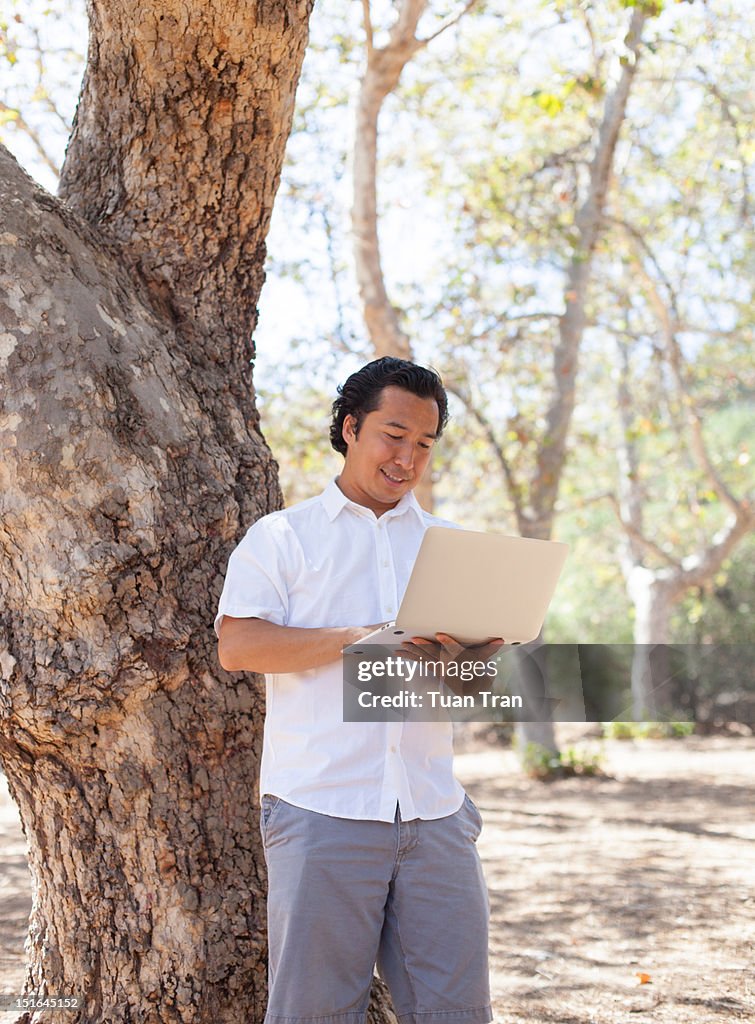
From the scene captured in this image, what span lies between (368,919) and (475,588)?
0.74 metres

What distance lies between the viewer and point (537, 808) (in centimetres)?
862

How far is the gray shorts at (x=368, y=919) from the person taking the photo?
7.27 feet

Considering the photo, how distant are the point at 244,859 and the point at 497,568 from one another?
120 centimetres

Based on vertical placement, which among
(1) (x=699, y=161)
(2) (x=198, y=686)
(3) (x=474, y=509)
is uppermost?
(1) (x=699, y=161)

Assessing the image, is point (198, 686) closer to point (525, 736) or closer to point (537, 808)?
point (537, 808)

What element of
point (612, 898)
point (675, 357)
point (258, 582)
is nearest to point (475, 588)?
point (258, 582)

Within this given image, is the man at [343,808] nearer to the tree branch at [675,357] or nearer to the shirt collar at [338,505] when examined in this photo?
the shirt collar at [338,505]

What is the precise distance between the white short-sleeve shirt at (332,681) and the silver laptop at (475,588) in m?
0.18

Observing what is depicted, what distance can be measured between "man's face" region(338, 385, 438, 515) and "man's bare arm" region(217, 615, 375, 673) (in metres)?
0.38

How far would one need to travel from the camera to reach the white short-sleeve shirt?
2.27 meters

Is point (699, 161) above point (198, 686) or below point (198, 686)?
above

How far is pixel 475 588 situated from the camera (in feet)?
7.57

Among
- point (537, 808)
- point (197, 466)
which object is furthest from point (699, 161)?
point (197, 466)

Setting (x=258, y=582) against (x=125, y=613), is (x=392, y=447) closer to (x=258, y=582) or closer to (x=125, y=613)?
(x=258, y=582)
